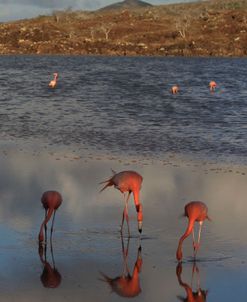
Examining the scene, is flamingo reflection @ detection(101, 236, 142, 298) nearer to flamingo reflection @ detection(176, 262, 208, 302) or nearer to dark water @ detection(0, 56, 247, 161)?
flamingo reflection @ detection(176, 262, 208, 302)

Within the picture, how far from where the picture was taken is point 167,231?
9.89 metres

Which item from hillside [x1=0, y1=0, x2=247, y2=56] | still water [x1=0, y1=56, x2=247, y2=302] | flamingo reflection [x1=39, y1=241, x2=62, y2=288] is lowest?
hillside [x1=0, y1=0, x2=247, y2=56]

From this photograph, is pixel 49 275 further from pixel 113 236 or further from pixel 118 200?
pixel 118 200

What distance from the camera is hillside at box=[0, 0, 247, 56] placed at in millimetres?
80562

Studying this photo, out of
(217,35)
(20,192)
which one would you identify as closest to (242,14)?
(217,35)

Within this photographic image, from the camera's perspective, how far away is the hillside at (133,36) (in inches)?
3172

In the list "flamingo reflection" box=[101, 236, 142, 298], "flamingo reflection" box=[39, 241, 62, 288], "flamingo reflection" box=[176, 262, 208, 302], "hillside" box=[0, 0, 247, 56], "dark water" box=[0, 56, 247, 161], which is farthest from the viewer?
"hillside" box=[0, 0, 247, 56]

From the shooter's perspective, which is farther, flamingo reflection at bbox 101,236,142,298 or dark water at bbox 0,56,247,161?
dark water at bbox 0,56,247,161

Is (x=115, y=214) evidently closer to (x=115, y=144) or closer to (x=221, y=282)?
(x=221, y=282)

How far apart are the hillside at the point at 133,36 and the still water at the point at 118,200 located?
178 feet

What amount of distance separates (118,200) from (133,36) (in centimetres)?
7958

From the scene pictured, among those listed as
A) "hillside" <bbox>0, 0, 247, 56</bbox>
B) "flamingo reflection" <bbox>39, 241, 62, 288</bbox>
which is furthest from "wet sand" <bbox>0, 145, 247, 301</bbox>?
"hillside" <bbox>0, 0, 247, 56</bbox>

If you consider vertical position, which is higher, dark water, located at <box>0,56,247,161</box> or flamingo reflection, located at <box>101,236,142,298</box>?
flamingo reflection, located at <box>101,236,142,298</box>

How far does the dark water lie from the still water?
0.06 metres
